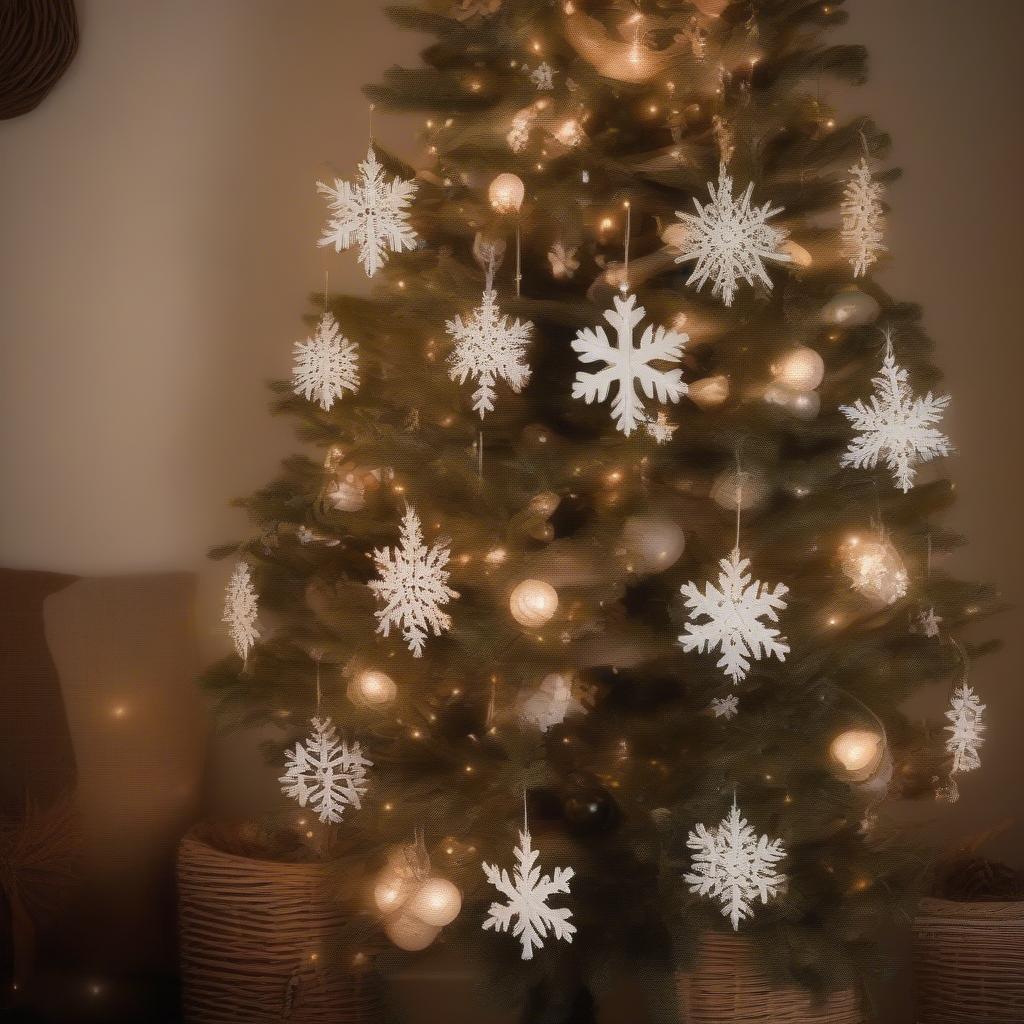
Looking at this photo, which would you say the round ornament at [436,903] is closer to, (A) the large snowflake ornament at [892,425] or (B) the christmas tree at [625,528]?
(B) the christmas tree at [625,528]

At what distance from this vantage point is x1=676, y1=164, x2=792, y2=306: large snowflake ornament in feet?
3.79

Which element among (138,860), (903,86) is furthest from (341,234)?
(903,86)

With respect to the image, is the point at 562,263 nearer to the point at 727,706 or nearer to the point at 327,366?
the point at 327,366

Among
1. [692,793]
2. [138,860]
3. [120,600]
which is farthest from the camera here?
[120,600]

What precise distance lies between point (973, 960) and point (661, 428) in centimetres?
102

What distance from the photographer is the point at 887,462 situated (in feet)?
4.10

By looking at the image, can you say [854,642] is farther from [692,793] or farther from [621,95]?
[621,95]

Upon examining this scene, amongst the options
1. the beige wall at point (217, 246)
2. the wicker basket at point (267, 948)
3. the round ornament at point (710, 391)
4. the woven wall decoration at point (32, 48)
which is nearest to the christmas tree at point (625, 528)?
the round ornament at point (710, 391)

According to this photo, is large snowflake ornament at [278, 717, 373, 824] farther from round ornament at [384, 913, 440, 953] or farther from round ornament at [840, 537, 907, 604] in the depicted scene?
round ornament at [840, 537, 907, 604]

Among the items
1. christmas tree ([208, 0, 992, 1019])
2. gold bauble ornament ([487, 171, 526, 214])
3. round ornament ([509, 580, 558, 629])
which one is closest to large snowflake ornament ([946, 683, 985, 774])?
christmas tree ([208, 0, 992, 1019])

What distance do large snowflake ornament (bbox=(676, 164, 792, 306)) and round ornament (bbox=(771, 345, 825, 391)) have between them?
10cm

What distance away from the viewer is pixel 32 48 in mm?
1897

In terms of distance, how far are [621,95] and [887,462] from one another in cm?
62

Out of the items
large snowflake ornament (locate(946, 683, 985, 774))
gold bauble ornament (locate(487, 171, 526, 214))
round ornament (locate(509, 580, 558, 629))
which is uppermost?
gold bauble ornament (locate(487, 171, 526, 214))
